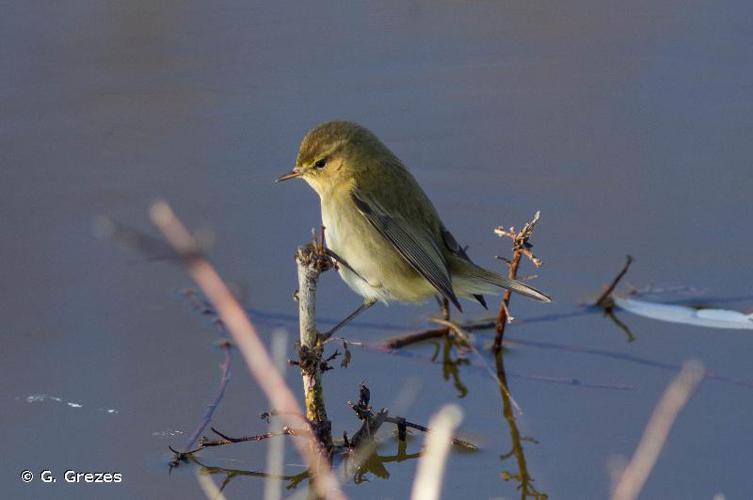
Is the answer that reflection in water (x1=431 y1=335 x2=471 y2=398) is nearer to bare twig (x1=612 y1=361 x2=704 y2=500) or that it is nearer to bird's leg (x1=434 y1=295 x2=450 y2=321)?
bird's leg (x1=434 y1=295 x2=450 y2=321)

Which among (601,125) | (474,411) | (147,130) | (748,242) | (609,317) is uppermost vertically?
(147,130)

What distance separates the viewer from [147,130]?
8.30 meters

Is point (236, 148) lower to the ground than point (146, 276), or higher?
higher

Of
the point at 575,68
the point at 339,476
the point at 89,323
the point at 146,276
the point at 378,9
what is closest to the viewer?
the point at 339,476

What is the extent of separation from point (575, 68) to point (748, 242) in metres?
2.94

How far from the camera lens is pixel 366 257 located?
554 cm

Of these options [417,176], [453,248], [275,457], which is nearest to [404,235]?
[453,248]

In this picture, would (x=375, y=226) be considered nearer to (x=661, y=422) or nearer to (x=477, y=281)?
(x=477, y=281)

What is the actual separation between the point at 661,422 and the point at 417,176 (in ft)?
9.69

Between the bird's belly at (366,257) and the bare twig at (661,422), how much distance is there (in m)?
1.26

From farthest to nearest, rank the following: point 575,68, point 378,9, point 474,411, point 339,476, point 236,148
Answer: point 378,9, point 575,68, point 236,148, point 474,411, point 339,476

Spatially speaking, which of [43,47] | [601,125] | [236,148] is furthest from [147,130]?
[601,125]

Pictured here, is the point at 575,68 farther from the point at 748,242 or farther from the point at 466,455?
the point at 466,455

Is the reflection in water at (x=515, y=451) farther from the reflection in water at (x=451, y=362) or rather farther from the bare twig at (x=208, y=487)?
the bare twig at (x=208, y=487)
